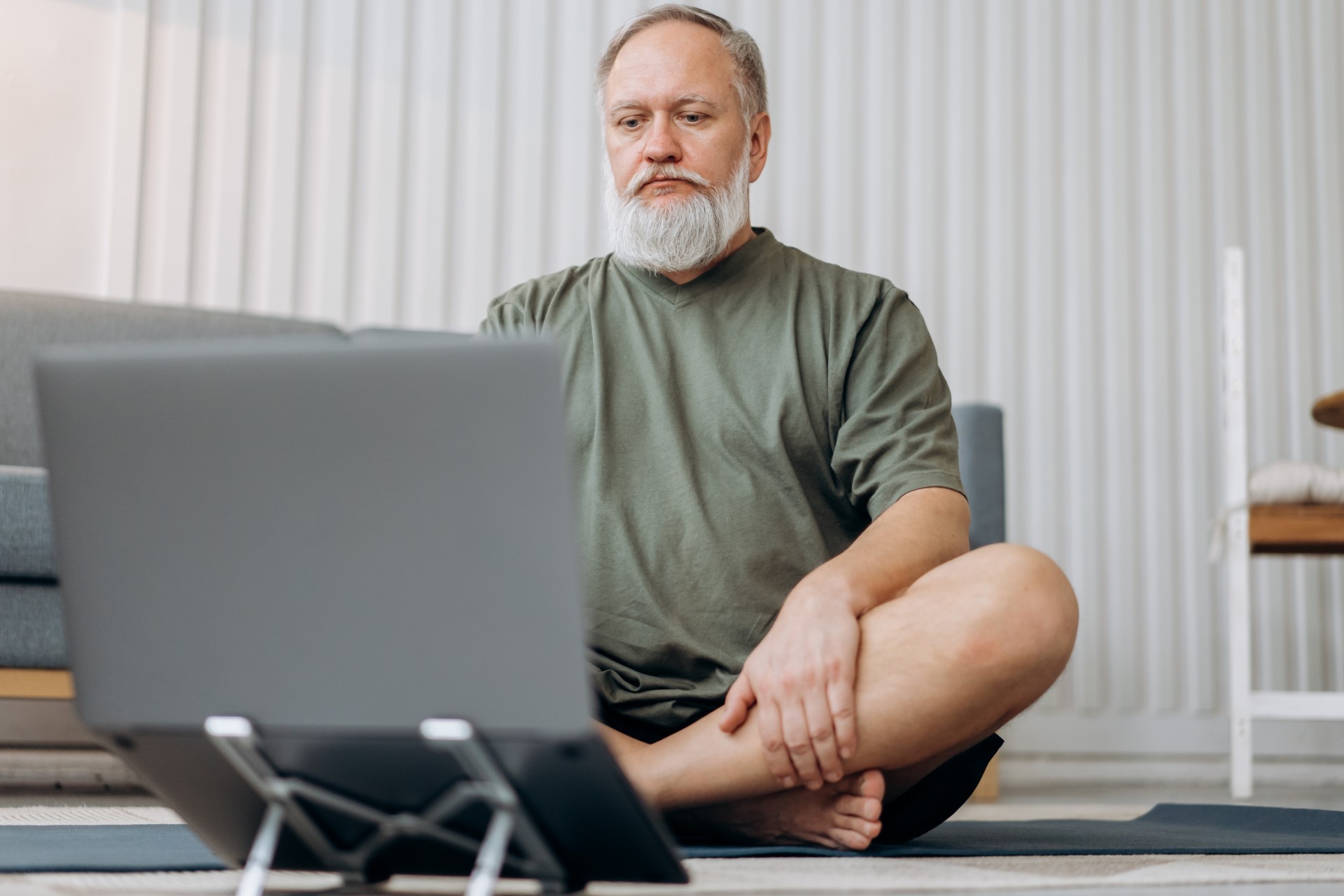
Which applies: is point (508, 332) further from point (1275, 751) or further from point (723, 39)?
point (1275, 751)

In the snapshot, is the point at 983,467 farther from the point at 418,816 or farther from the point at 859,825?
the point at 418,816

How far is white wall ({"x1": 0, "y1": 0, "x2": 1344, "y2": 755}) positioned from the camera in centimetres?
265

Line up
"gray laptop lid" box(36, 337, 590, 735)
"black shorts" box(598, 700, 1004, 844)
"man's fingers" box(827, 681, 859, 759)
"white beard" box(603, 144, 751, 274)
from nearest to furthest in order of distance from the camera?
1. "gray laptop lid" box(36, 337, 590, 735)
2. "man's fingers" box(827, 681, 859, 759)
3. "black shorts" box(598, 700, 1004, 844)
4. "white beard" box(603, 144, 751, 274)

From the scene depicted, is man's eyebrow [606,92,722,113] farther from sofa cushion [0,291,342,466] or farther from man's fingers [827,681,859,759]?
sofa cushion [0,291,342,466]

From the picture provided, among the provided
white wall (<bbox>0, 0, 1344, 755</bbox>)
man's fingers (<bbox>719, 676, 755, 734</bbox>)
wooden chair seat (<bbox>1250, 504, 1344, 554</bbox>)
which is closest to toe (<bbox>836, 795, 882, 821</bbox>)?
man's fingers (<bbox>719, 676, 755, 734</bbox>)

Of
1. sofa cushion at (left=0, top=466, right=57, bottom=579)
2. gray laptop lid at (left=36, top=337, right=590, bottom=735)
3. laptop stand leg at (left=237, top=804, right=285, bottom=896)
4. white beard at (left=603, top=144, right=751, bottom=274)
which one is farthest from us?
sofa cushion at (left=0, top=466, right=57, bottom=579)

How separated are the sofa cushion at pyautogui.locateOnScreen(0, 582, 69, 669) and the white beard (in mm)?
1058

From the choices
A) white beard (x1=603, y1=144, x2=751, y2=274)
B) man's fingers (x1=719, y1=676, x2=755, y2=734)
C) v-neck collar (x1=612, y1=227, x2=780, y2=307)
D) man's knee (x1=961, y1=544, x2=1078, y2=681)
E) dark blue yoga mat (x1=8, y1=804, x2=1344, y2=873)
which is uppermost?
white beard (x1=603, y1=144, x2=751, y2=274)

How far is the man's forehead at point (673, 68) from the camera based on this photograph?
1453mm

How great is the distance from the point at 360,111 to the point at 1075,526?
1.86 metres

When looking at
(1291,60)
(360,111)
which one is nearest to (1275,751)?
(1291,60)

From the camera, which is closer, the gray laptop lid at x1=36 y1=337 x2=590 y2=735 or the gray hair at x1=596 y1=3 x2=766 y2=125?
the gray laptop lid at x1=36 y1=337 x2=590 y2=735

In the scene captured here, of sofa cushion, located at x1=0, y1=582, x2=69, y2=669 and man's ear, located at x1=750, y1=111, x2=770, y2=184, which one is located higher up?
man's ear, located at x1=750, y1=111, x2=770, y2=184

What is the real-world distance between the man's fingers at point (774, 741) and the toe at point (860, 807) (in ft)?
0.21
